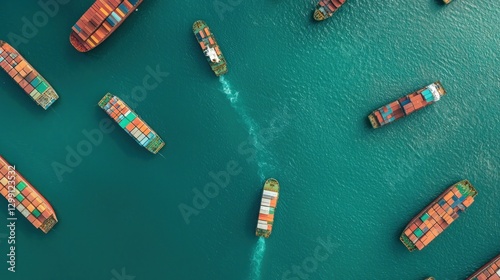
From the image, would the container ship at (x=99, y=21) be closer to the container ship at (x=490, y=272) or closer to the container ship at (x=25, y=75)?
the container ship at (x=25, y=75)

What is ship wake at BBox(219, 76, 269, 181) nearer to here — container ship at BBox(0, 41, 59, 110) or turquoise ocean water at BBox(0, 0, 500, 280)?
turquoise ocean water at BBox(0, 0, 500, 280)

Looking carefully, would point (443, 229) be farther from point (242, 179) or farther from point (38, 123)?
point (38, 123)

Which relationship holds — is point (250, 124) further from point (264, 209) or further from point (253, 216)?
point (253, 216)

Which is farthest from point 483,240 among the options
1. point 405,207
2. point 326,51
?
point 326,51

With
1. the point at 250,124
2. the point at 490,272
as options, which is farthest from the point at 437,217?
the point at 250,124
